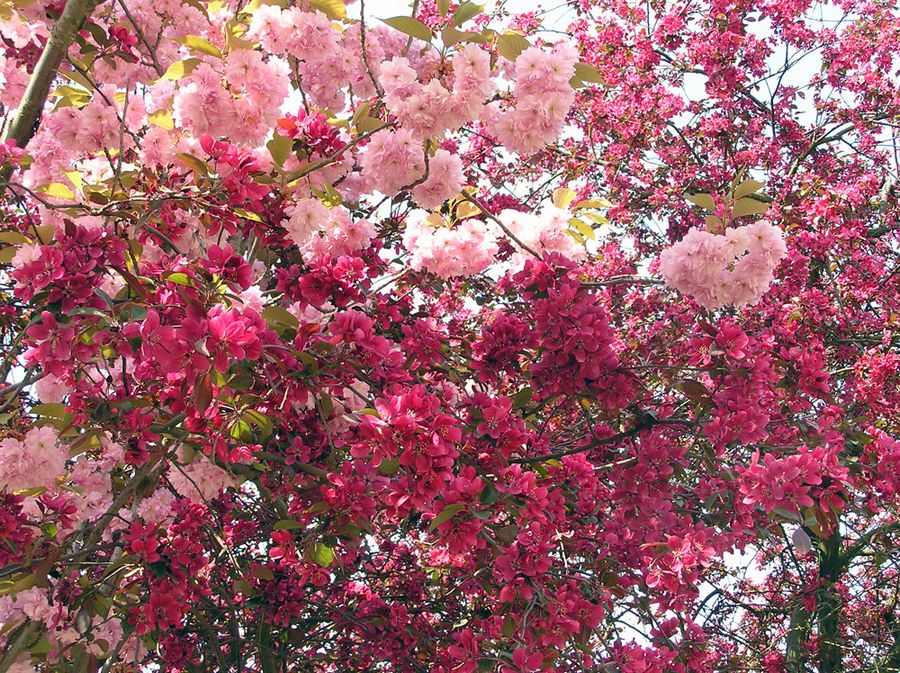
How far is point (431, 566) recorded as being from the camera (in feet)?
13.1

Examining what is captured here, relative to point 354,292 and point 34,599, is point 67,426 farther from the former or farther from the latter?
point 354,292

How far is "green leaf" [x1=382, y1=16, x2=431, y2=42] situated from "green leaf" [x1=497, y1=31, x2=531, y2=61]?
0.22 metres

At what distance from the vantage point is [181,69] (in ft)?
7.54

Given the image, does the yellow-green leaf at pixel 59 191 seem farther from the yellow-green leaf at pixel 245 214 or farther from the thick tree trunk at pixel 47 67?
the yellow-green leaf at pixel 245 214

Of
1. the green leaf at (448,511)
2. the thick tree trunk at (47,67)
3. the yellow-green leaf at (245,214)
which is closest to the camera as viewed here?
the green leaf at (448,511)

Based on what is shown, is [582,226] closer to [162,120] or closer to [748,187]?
[748,187]

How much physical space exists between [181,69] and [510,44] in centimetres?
99

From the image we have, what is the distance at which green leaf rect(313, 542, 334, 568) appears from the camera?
2323mm

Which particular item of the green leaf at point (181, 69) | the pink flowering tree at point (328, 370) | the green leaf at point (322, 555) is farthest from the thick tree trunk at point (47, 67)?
the green leaf at point (322, 555)

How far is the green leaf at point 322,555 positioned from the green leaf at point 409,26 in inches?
60.8

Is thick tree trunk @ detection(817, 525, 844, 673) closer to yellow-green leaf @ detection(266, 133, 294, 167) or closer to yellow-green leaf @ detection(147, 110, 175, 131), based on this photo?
yellow-green leaf @ detection(266, 133, 294, 167)

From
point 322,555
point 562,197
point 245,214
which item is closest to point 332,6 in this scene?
point 245,214

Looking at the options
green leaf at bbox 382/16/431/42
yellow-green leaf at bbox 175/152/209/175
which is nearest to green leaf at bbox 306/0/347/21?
green leaf at bbox 382/16/431/42

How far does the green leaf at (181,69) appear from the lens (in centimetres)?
229
